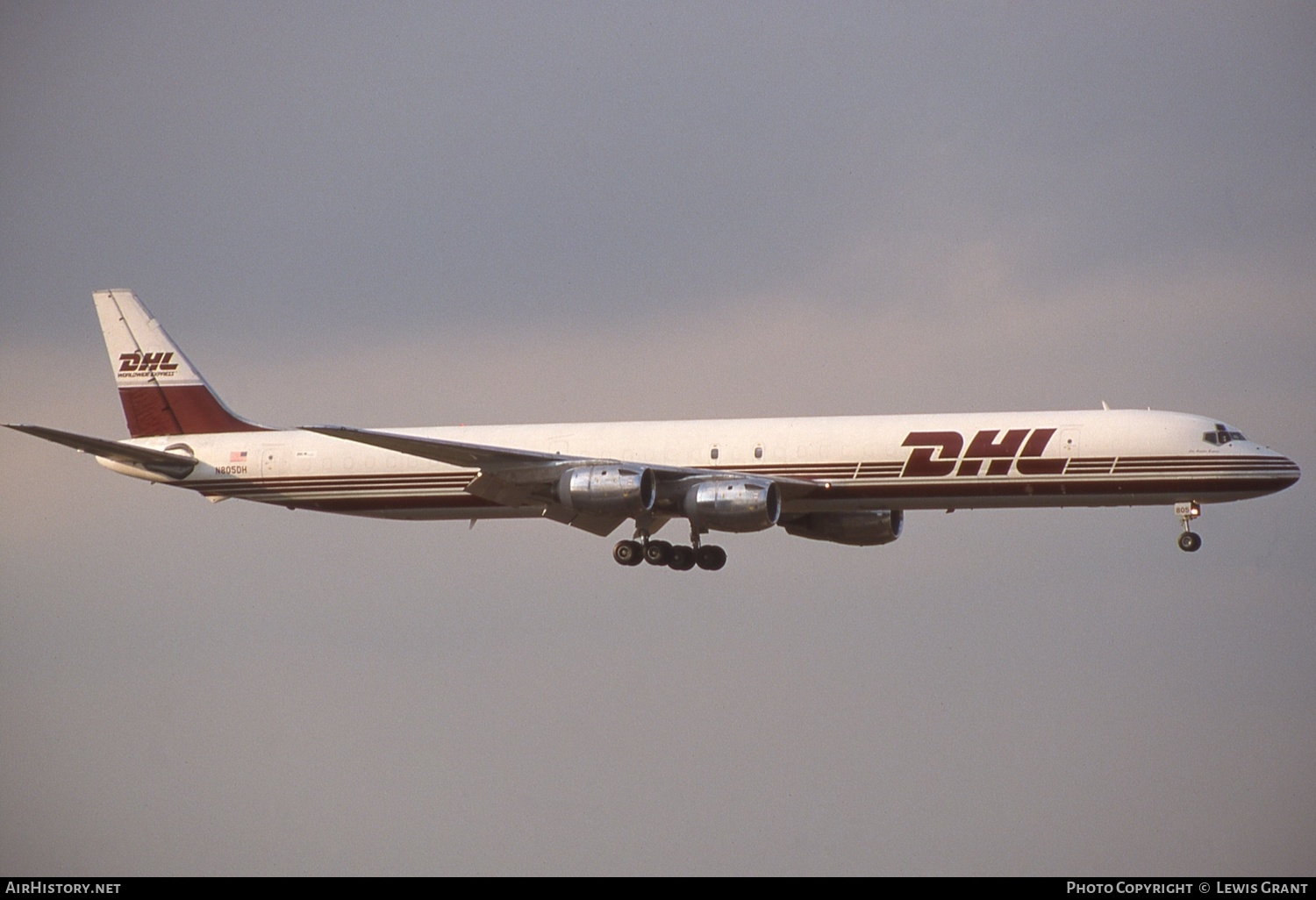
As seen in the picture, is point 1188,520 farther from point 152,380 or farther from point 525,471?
point 152,380

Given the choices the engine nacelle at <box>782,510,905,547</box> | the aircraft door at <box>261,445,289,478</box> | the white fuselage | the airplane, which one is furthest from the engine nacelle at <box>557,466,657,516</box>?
the aircraft door at <box>261,445,289,478</box>

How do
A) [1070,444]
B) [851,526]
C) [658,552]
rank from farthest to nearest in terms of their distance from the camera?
1. [851,526]
2. [658,552]
3. [1070,444]

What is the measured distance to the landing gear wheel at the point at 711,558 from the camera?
2394 inches

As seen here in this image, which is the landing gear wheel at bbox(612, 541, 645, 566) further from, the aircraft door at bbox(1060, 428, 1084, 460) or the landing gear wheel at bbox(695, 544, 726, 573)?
the aircraft door at bbox(1060, 428, 1084, 460)

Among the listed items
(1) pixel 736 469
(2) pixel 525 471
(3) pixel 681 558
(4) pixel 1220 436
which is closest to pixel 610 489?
(2) pixel 525 471

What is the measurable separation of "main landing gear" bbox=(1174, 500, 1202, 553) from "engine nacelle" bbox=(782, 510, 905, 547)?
1036 cm

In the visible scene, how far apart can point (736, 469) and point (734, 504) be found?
3.40 metres

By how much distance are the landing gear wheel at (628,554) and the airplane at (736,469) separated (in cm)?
6

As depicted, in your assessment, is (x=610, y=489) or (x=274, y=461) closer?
(x=610, y=489)

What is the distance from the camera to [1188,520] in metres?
56.4

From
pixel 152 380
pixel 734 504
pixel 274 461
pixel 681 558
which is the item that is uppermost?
pixel 152 380

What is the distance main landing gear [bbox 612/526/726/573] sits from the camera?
198 ft

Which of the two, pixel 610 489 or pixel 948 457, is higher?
pixel 948 457

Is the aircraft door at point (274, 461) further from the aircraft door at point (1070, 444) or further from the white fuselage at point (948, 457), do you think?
the aircraft door at point (1070, 444)
